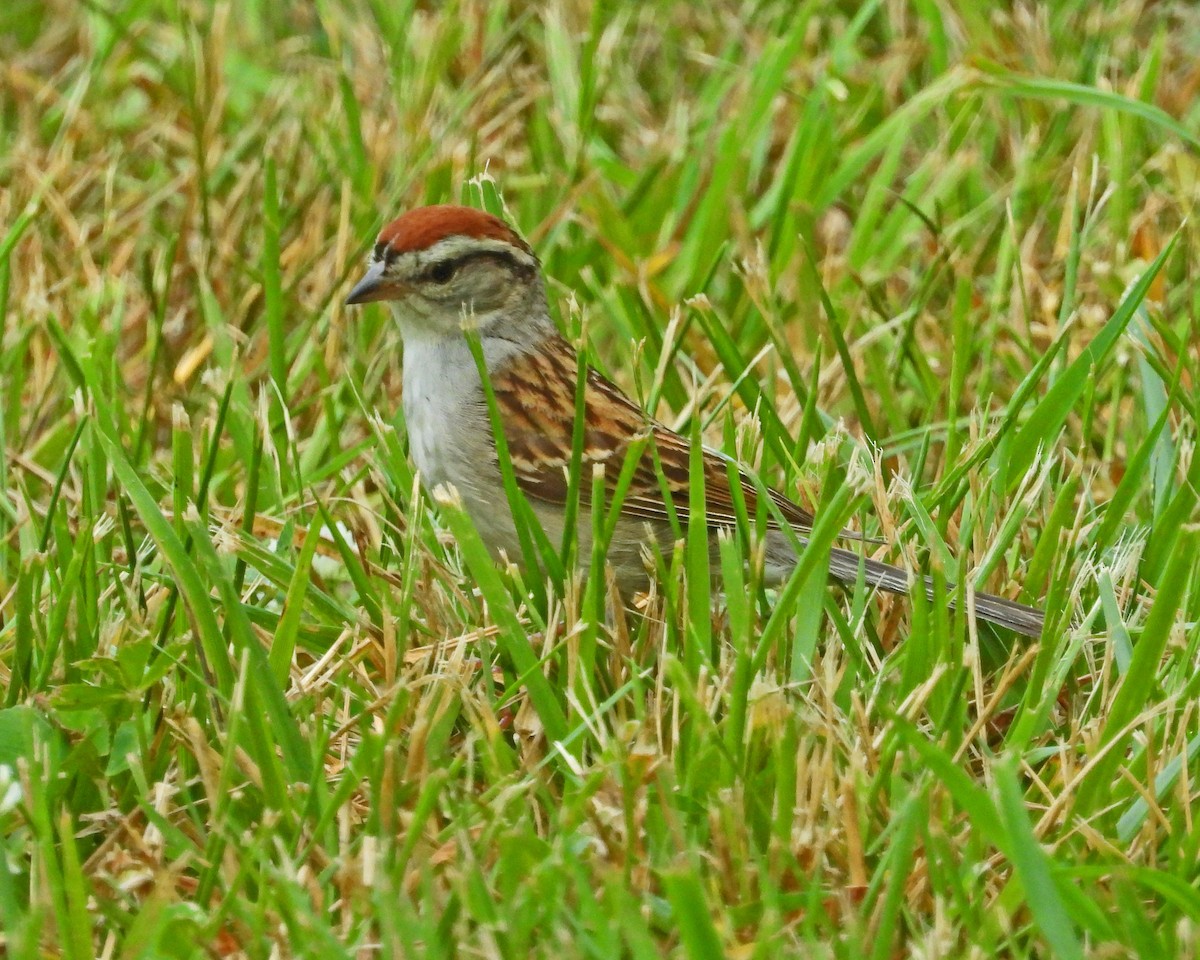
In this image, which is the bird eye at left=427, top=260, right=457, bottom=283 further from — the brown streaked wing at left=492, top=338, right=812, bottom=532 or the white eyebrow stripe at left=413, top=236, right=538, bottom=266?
the brown streaked wing at left=492, top=338, right=812, bottom=532

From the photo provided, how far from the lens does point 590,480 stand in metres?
3.17

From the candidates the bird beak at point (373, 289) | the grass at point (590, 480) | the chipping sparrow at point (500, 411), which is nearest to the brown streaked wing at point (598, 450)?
the chipping sparrow at point (500, 411)

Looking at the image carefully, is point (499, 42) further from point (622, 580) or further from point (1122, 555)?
point (1122, 555)

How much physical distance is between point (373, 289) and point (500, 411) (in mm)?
293

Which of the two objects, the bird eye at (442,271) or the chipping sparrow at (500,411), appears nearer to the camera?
the chipping sparrow at (500,411)

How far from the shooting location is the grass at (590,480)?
211 cm

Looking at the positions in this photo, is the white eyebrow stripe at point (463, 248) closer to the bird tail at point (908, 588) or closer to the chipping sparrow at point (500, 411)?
the chipping sparrow at point (500, 411)

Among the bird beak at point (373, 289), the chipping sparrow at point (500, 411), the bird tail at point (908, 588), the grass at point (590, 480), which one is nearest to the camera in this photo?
the grass at point (590, 480)

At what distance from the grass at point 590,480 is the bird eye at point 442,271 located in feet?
0.84

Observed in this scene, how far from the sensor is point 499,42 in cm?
495

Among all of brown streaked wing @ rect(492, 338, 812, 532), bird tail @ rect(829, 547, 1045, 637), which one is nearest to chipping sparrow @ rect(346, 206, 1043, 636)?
brown streaked wing @ rect(492, 338, 812, 532)

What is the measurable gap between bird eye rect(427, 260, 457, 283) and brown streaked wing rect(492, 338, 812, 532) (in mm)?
197

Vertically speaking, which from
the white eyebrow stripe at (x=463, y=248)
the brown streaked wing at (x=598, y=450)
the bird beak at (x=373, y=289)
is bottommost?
the brown streaked wing at (x=598, y=450)

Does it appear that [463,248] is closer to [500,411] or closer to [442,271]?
[442,271]
